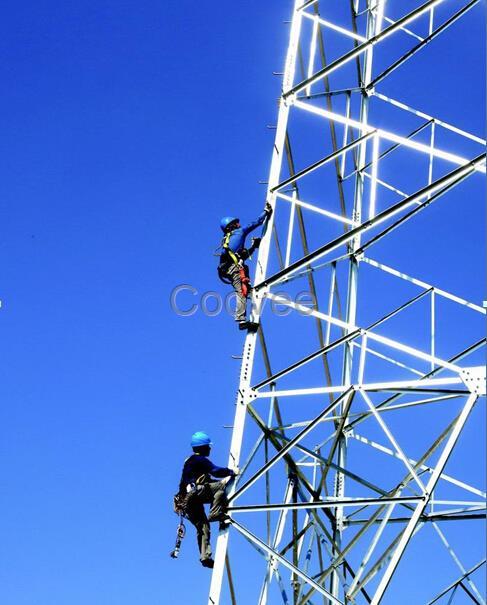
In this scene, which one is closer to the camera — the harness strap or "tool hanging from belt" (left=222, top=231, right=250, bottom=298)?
"tool hanging from belt" (left=222, top=231, right=250, bottom=298)

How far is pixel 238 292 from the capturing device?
1523cm

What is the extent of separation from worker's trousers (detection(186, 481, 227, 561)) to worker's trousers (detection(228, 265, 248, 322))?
239 cm

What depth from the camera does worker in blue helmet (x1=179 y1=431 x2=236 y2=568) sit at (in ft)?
45.5

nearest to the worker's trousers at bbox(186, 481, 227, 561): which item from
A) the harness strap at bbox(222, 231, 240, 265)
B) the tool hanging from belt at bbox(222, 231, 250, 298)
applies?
the tool hanging from belt at bbox(222, 231, 250, 298)

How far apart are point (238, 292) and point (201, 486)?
2854 millimetres

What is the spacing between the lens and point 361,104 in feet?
62.6

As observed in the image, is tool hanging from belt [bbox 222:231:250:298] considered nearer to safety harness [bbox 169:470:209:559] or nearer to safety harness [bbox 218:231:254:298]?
safety harness [bbox 218:231:254:298]

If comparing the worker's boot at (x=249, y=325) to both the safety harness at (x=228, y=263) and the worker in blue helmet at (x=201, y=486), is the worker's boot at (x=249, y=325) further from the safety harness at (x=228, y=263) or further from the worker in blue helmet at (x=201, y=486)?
the worker in blue helmet at (x=201, y=486)

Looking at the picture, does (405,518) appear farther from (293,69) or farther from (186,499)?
(293,69)

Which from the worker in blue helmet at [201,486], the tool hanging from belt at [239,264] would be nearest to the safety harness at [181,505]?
the worker in blue helmet at [201,486]

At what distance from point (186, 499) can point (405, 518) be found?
350 centimetres

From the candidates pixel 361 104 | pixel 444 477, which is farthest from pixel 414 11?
pixel 444 477

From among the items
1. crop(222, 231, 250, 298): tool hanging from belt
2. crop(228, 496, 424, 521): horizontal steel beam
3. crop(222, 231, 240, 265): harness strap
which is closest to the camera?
crop(228, 496, 424, 521): horizontal steel beam

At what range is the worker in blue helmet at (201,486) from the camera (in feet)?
45.5
